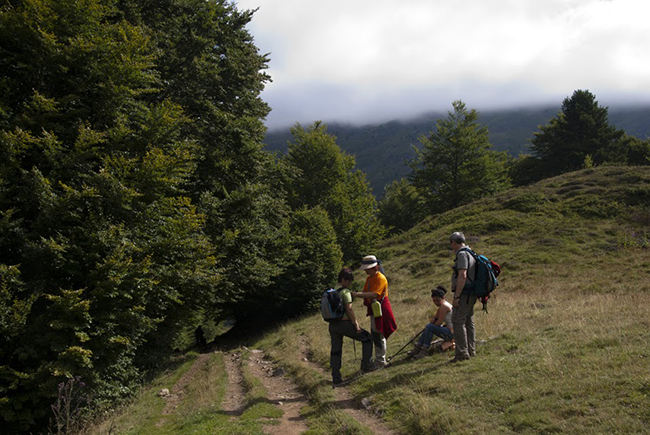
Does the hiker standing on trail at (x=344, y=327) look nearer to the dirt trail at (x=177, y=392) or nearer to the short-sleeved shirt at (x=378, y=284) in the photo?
the short-sleeved shirt at (x=378, y=284)

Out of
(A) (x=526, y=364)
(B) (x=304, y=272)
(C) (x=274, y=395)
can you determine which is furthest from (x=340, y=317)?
(B) (x=304, y=272)

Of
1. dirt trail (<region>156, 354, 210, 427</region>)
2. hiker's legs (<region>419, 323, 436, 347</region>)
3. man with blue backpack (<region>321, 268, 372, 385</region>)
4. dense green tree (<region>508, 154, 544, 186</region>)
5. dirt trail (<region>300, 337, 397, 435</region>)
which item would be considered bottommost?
dirt trail (<region>156, 354, 210, 427</region>)

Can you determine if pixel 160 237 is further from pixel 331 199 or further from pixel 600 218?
pixel 600 218

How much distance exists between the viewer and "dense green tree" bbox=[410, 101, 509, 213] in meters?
49.2

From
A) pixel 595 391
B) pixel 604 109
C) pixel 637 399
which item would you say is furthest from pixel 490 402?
pixel 604 109

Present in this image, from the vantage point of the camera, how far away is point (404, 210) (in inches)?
2299

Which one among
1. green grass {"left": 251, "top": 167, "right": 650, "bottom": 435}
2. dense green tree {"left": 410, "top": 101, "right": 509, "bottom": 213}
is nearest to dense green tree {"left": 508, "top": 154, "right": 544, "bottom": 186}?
dense green tree {"left": 410, "top": 101, "right": 509, "bottom": 213}

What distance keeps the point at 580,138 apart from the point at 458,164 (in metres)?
19.3

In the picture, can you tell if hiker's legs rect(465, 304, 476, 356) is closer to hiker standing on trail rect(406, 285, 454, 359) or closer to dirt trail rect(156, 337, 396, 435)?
hiker standing on trail rect(406, 285, 454, 359)

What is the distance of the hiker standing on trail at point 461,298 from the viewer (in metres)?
8.12

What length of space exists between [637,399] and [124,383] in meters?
13.1

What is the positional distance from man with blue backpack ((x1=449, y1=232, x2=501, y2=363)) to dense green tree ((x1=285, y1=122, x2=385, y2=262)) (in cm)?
3049

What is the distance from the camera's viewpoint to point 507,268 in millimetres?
24609

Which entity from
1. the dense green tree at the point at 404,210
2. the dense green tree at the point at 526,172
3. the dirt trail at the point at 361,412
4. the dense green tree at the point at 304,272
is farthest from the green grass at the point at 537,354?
the dense green tree at the point at 526,172
